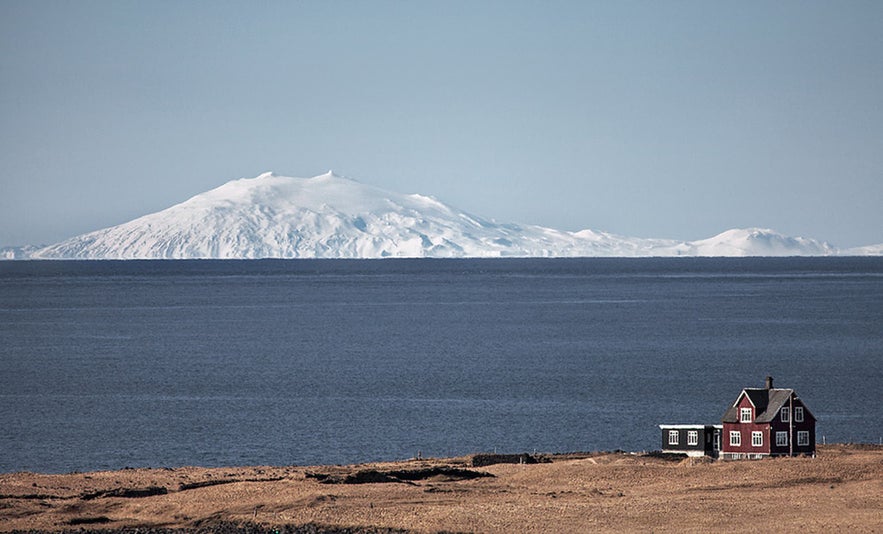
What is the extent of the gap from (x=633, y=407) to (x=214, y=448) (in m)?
29.5

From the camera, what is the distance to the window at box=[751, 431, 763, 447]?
205ft

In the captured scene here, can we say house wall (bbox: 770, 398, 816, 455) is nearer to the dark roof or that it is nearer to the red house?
the red house

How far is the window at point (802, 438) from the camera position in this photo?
206 feet

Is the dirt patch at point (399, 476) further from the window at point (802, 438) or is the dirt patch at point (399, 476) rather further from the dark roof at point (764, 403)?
the window at point (802, 438)

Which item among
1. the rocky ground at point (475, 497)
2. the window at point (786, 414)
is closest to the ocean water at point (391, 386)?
the rocky ground at point (475, 497)

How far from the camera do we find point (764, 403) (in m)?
62.7

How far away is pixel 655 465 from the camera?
198 feet

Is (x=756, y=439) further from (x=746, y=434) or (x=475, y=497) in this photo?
(x=475, y=497)

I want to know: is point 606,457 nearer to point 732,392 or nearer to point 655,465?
point 655,465

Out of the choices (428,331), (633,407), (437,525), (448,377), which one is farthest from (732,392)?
(428,331)

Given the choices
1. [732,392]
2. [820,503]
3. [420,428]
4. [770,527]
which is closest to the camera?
[770,527]

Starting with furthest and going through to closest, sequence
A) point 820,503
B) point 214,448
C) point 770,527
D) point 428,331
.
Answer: point 428,331
point 214,448
point 820,503
point 770,527

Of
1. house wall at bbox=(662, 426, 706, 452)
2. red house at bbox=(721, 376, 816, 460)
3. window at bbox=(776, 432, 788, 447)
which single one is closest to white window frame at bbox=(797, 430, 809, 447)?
red house at bbox=(721, 376, 816, 460)

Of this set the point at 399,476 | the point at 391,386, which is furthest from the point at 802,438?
the point at 391,386
